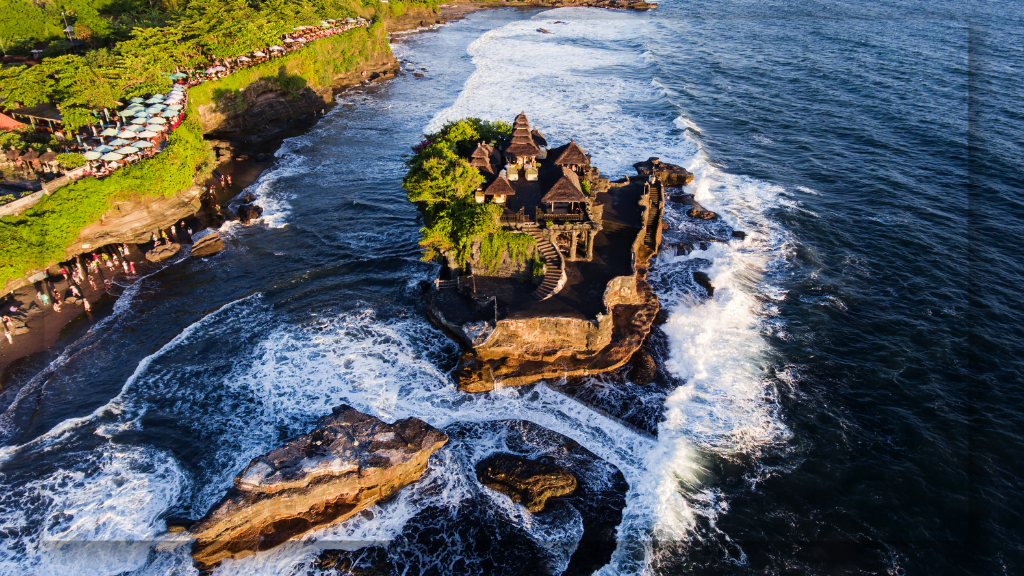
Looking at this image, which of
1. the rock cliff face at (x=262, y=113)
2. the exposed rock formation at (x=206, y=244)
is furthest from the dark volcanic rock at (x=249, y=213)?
the rock cliff face at (x=262, y=113)

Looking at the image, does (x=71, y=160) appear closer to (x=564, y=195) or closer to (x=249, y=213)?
(x=249, y=213)

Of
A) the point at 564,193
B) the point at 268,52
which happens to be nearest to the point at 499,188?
the point at 564,193

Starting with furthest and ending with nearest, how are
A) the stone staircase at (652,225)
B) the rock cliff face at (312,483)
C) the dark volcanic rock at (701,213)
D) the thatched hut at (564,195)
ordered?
the dark volcanic rock at (701,213)
the stone staircase at (652,225)
the thatched hut at (564,195)
the rock cliff face at (312,483)

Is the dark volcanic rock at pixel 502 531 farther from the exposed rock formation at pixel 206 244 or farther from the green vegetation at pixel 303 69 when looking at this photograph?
the green vegetation at pixel 303 69

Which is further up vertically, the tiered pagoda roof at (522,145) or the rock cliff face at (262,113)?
the tiered pagoda roof at (522,145)

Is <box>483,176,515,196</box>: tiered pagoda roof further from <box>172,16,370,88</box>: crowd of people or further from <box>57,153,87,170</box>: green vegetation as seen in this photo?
<box>172,16,370,88</box>: crowd of people

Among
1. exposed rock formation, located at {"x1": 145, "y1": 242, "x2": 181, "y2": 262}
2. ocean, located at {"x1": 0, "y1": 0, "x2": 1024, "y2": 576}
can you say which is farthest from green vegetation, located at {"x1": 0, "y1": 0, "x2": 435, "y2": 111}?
exposed rock formation, located at {"x1": 145, "y1": 242, "x2": 181, "y2": 262}
